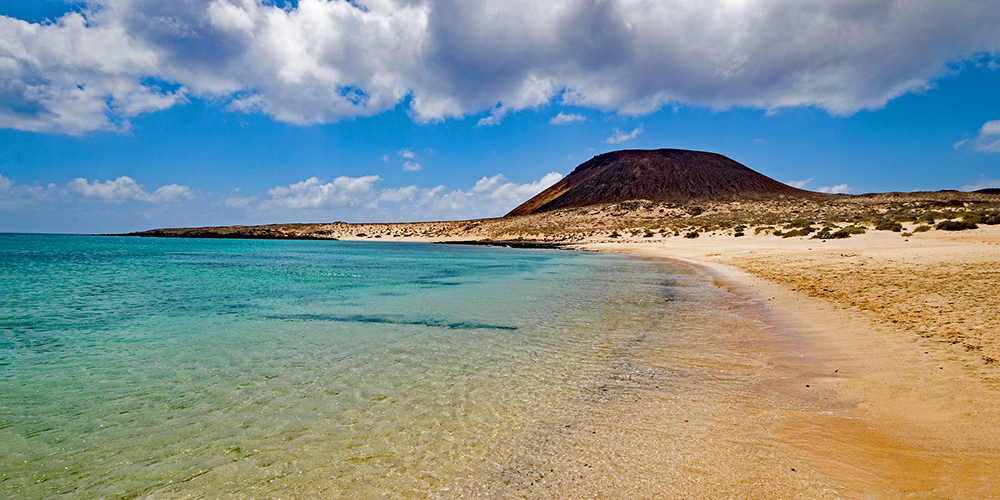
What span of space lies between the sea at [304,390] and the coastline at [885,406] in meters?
1.52

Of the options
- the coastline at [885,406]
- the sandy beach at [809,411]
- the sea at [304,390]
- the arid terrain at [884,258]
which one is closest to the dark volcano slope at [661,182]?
the arid terrain at [884,258]

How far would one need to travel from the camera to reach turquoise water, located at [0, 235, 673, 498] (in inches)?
152

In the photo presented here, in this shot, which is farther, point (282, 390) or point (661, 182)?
point (661, 182)

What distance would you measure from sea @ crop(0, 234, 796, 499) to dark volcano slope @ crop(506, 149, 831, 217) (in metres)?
109

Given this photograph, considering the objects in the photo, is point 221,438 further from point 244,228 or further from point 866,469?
point 244,228

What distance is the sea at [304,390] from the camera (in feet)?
12.6

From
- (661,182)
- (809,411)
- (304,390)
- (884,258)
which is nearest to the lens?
(809,411)

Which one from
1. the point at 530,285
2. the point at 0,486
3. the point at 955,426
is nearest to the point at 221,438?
the point at 0,486

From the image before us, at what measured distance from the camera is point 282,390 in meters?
5.89

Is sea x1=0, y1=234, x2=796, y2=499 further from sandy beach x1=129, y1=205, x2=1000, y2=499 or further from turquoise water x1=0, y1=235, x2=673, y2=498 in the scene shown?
sandy beach x1=129, y1=205, x2=1000, y2=499

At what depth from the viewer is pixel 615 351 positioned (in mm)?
7660

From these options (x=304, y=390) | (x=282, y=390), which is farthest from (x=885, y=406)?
(x=282, y=390)

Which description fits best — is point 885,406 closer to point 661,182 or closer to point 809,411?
point 809,411

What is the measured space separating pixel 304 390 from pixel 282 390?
0.28 metres
